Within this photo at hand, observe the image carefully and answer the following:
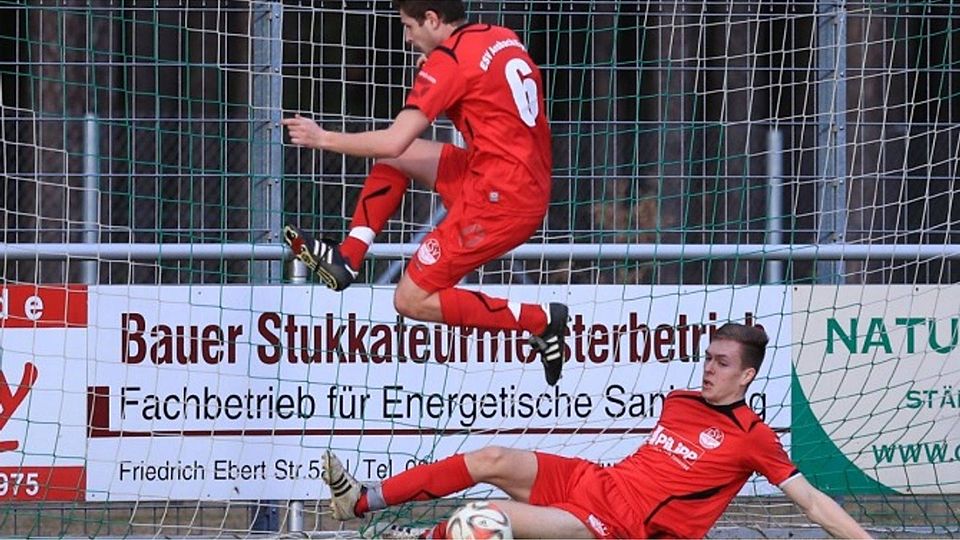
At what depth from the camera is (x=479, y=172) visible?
7.19 metres

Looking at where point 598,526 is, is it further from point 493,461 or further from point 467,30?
point 467,30

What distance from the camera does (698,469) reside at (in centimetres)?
751

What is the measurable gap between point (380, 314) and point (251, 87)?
3.95 feet

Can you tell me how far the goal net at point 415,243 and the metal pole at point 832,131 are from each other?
1cm

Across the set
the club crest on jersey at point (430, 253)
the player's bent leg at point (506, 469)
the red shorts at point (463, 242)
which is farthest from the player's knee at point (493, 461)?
the club crest on jersey at point (430, 253)

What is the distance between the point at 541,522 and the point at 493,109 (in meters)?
1.58

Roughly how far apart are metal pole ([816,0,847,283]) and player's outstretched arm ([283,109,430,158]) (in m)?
2.81

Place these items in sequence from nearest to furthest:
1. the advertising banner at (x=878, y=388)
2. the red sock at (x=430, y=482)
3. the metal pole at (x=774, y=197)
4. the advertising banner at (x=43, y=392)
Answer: the red sock at (x=430, y=482) < the advertising banner at (x=43, y=392) < the advertising banner at (x=878, y=388) < the metal pole at (x=774, y=197)

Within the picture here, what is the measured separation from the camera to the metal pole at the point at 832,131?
29.3 feet

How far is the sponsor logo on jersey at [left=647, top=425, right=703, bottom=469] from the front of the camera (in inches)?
297

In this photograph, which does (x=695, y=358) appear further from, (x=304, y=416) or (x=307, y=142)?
(x=307, y=142)

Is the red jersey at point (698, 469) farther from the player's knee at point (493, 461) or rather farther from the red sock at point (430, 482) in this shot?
the red sock at point (430, 482)

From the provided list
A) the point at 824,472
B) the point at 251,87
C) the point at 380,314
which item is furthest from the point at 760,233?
the point at 251,87

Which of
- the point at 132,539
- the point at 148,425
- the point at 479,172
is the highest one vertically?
the point at 479,172
